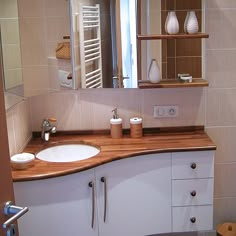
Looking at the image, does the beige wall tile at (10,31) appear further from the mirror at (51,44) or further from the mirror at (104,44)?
the mirror at (104,44)

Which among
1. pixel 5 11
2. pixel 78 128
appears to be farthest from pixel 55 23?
pixel 78 128

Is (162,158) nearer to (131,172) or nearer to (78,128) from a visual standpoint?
(131,172)

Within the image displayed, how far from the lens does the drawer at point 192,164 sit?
2297 mm

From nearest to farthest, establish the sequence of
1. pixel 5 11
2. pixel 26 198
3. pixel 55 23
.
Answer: pixel 26 198 → pixel 5 11 → pixel 55 23

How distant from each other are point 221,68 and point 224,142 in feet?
1.65

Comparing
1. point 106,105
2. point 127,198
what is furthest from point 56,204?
point 106,105

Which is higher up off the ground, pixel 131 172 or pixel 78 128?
pixel 78 128

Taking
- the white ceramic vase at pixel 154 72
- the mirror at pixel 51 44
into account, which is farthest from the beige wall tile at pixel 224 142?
the mirror at pixel 51 44

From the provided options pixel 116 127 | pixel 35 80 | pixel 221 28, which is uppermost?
pixel 221 28

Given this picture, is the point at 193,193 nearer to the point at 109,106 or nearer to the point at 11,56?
the point at 109,106

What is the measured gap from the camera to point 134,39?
2.51 m

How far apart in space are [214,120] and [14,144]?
1.31 m

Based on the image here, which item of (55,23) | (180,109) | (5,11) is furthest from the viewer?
(180,109)

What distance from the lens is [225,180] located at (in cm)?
274
